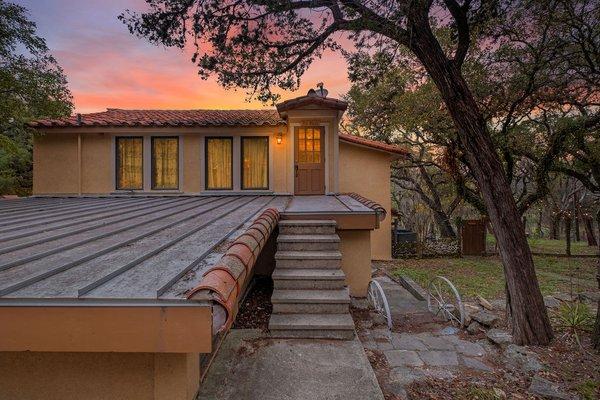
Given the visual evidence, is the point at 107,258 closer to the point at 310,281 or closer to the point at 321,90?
the point at 310,281

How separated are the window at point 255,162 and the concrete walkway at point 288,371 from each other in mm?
6710

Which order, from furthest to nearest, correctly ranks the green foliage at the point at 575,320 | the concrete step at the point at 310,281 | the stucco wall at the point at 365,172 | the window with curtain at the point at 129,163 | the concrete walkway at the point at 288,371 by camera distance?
the stucco wall at the point at 365,172 → the window with curtain at the point at 129,163 → the green foliage at the point at 575,320 → the concrete step at the point at 310,281 → the concrete walkway at the point at 288,371

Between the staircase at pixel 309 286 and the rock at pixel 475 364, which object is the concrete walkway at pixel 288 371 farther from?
the rock at pixel 475 364

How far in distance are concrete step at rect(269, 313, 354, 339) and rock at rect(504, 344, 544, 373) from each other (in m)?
2.33

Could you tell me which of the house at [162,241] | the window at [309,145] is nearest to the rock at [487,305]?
the house at [162,241]

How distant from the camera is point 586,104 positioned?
29.8 ft

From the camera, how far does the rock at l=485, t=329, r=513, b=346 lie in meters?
4.95

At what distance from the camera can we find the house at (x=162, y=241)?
5.26 feet

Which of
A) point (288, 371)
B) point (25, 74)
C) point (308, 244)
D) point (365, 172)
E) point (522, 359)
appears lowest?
point (522, 359)

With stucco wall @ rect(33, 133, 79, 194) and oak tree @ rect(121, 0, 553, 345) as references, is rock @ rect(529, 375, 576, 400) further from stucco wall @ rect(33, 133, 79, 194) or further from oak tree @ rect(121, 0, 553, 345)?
stucco wall @ rect(33, 133, 79, 194)

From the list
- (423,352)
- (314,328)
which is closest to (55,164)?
(314,328)

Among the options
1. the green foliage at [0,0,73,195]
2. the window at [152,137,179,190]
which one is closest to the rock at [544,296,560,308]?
the window at [152,137,179,190]

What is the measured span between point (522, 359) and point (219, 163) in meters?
9.01

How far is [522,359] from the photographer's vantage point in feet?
14.2
